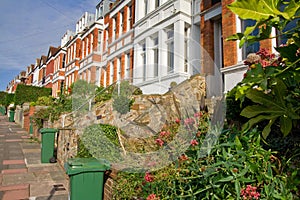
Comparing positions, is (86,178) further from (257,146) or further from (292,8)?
(292,8)

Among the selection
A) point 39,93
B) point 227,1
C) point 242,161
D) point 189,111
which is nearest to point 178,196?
point 242,161

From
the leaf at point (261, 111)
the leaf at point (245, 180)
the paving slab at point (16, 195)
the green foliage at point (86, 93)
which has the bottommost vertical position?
the paving slab at point (16, 195)

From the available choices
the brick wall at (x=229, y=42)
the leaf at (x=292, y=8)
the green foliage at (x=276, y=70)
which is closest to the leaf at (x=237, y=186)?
the green foliage at (x=276, y=70)

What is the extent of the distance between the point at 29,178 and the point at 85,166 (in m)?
2.55

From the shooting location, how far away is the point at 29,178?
16.3 ft

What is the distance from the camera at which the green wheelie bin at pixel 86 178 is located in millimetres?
3148

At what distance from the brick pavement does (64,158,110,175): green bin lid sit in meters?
1.17

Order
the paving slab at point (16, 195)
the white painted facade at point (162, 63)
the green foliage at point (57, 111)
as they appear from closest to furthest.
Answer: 1. the white painted facade at point (162, 63)
2. the paving slab at point (16, 195)
3. the green foliage at point (57, 111)

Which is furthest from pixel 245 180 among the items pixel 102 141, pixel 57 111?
pixel 57 111

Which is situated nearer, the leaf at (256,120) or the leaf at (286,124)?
the leaf at (286,124)

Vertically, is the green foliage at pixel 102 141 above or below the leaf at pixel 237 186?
above

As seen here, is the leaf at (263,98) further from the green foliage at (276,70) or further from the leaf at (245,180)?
the leaf at (245,180)

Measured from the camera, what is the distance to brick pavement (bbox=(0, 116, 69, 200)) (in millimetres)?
4070

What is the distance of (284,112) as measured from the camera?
1.91 meters
